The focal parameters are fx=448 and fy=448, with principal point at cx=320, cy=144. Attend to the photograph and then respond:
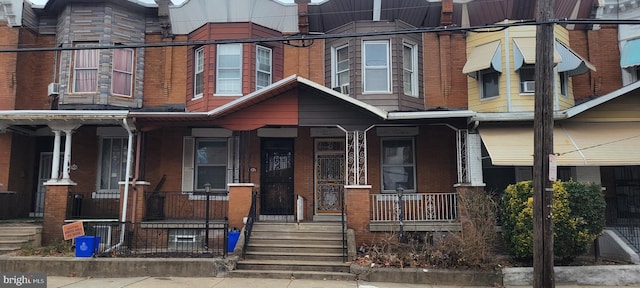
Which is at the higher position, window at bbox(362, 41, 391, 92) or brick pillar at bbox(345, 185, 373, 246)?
window at bbox(362, 41, 391, 92)

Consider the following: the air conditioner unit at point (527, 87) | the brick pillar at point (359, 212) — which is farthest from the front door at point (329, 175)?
the air conditioner unit at point (527, 87)

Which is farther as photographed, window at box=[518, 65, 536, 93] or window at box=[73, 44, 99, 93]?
window at box=[73, 44, 99, 93]

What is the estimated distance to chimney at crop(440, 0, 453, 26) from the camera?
1370 cm

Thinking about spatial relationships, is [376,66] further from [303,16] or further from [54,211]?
[54,211]

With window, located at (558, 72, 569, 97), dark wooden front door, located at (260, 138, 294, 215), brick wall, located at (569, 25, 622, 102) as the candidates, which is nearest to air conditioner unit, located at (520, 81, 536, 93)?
window, located at (558, 72, 569, 97)

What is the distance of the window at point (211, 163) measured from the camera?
13992 mm

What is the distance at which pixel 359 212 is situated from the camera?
1126 cm

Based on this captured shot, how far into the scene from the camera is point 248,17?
45.9ft

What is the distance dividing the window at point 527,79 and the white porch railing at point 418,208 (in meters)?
3.83

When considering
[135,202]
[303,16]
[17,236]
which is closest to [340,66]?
[303,16]

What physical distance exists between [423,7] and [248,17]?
542 cm

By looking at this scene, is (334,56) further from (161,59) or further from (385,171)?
(161,59)

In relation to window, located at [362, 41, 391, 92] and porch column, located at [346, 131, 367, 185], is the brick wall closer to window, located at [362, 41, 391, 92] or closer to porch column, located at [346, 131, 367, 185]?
window, located at [362, 41, 391, 92]

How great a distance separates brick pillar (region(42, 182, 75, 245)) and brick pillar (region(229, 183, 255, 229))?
451cm
